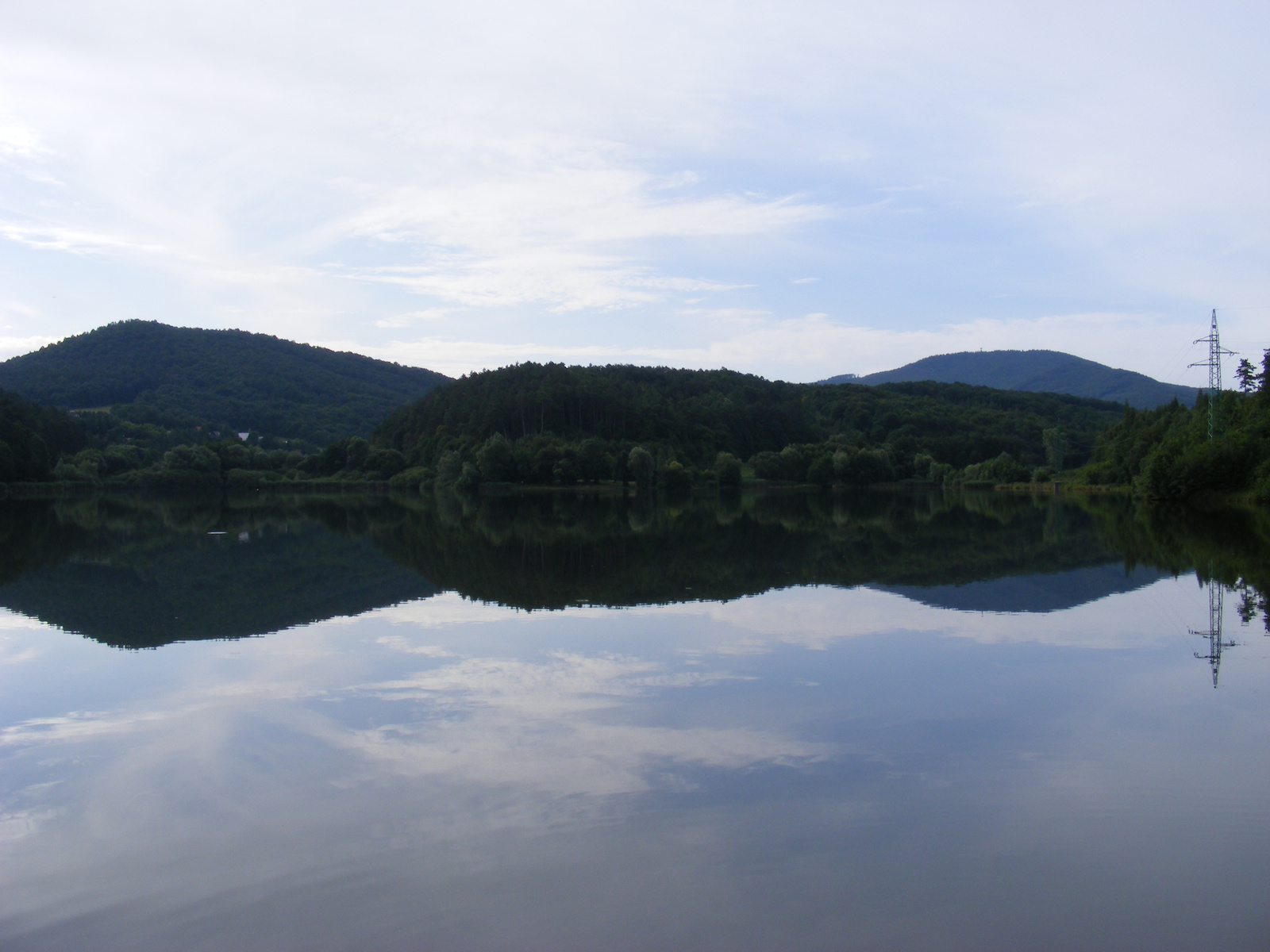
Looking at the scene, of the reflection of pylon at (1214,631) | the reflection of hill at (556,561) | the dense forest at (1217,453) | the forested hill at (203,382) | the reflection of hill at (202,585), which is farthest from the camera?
the forested hill at (203,382)

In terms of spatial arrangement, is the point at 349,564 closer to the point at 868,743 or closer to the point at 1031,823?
the point at 868,743

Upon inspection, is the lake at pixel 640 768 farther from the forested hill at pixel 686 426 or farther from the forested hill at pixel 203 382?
the forested hill at pixel 203 382

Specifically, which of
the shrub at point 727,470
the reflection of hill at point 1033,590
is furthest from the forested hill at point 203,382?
the reflection of hill at point 1033,590

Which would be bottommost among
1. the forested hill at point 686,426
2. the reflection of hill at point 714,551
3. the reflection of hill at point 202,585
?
the reflection of hill at point 202,585

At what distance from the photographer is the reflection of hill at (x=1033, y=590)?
1421 centimetres

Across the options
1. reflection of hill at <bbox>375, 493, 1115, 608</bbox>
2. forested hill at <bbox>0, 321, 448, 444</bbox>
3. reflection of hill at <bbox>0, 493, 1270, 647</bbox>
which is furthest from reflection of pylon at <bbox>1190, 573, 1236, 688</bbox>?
forested hill at <bbox>0, 321, 448, 444</bbox>

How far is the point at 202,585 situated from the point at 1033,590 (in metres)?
15.8

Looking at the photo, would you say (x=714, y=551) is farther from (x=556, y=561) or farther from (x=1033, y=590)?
(x=1033, y=590)

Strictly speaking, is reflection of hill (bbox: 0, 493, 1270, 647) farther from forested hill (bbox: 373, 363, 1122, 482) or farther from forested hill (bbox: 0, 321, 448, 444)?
forested hill (bbox: 0, 321, 448, 444)

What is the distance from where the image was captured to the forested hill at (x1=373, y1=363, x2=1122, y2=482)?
3634 inches

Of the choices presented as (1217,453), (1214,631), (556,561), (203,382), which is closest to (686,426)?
(1217,453)

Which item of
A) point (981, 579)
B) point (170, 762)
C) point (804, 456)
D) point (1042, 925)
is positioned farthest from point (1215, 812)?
point (804, 456)

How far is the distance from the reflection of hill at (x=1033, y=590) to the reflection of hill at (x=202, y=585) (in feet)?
29.2

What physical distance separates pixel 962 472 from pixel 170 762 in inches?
3835
